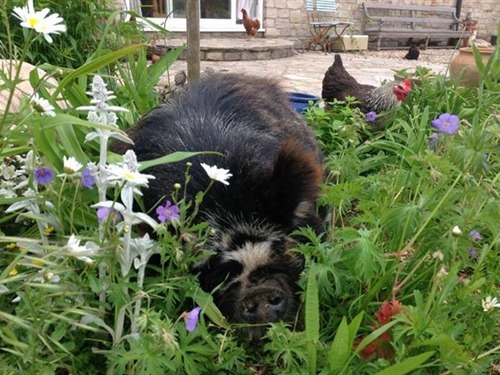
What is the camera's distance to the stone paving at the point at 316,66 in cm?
898

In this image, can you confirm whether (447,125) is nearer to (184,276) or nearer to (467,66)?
(184,276)

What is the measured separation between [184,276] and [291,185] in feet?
1.77

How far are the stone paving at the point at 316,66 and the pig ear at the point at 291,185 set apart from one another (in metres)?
5.35

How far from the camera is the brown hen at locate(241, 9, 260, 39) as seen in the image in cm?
1427

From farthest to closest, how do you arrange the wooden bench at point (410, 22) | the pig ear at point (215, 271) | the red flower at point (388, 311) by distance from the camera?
the wooden bench at point (410, 22) → the pig ear at point (215, 271) → the red flower at point (388, 311)

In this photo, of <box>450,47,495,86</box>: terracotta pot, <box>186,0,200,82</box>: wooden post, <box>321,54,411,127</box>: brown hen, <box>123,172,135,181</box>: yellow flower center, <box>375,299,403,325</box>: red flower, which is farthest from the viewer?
<box>450,47,495,86</box>: terracotta pot

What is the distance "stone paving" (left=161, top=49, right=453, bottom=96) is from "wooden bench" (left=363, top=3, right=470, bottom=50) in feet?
3.61

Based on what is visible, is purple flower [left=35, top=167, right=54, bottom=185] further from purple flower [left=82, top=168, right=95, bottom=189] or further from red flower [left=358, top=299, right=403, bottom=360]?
red flower [left=358, top=299, right=403, bottom=360]

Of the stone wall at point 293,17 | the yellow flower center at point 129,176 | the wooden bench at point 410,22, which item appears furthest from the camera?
the wooden bench at point 410,22

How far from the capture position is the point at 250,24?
14.3 m

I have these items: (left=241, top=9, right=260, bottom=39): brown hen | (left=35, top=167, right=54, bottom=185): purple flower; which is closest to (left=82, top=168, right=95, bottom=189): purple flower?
(left=35, top=167, right=54, bottom=185): purple flower

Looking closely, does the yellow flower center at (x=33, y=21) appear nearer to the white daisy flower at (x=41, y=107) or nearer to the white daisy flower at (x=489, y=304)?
the white daisy flower at (x=41, y=107)

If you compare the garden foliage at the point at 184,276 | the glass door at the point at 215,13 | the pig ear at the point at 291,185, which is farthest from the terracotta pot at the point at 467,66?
the glass door at the point at 215,13

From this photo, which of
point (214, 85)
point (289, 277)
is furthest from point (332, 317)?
point (214, 85)
